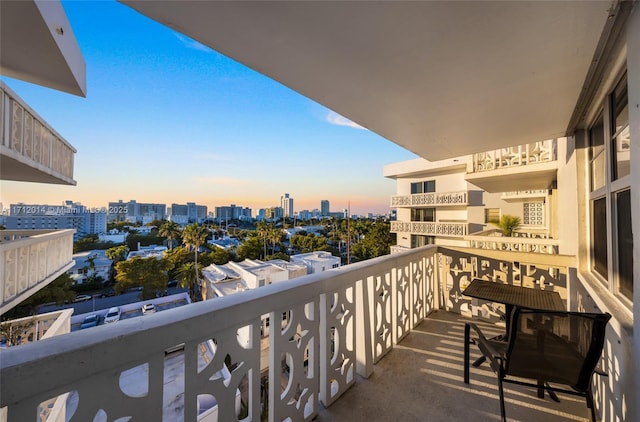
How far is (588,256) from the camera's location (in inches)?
87.7

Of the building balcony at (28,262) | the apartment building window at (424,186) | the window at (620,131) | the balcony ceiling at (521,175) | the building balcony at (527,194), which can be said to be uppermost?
the apartment building window at (424,186)

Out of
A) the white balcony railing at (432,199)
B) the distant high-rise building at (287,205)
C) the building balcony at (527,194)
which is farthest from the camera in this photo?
the distant high-rise building at (287,205)

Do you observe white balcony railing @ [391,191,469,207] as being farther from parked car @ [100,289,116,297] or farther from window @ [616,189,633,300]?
parked car @ [100,289,116,297]

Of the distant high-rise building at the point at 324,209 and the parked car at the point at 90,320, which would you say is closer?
the parked car at the point at 90,320

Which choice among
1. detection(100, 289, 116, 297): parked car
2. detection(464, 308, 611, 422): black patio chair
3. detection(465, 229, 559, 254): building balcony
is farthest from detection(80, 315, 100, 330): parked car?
detection(464, 308, 611, 422): black patio chair

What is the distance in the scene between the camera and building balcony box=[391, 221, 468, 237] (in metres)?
12.1

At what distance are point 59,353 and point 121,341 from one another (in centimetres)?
14

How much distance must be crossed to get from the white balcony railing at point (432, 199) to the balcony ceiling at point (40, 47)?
13683 millimetres

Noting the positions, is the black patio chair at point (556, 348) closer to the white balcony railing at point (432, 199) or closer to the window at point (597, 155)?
the window at point (597, 155)

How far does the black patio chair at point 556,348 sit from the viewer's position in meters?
1.30

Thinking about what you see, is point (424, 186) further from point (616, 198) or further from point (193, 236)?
point (193, 236)

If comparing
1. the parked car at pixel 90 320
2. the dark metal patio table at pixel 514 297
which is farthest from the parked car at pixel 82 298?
the dark metal patio table at pixel 514 297

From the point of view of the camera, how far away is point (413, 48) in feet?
4.16

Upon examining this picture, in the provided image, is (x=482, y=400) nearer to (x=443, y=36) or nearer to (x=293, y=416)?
(x=293, y=416)
